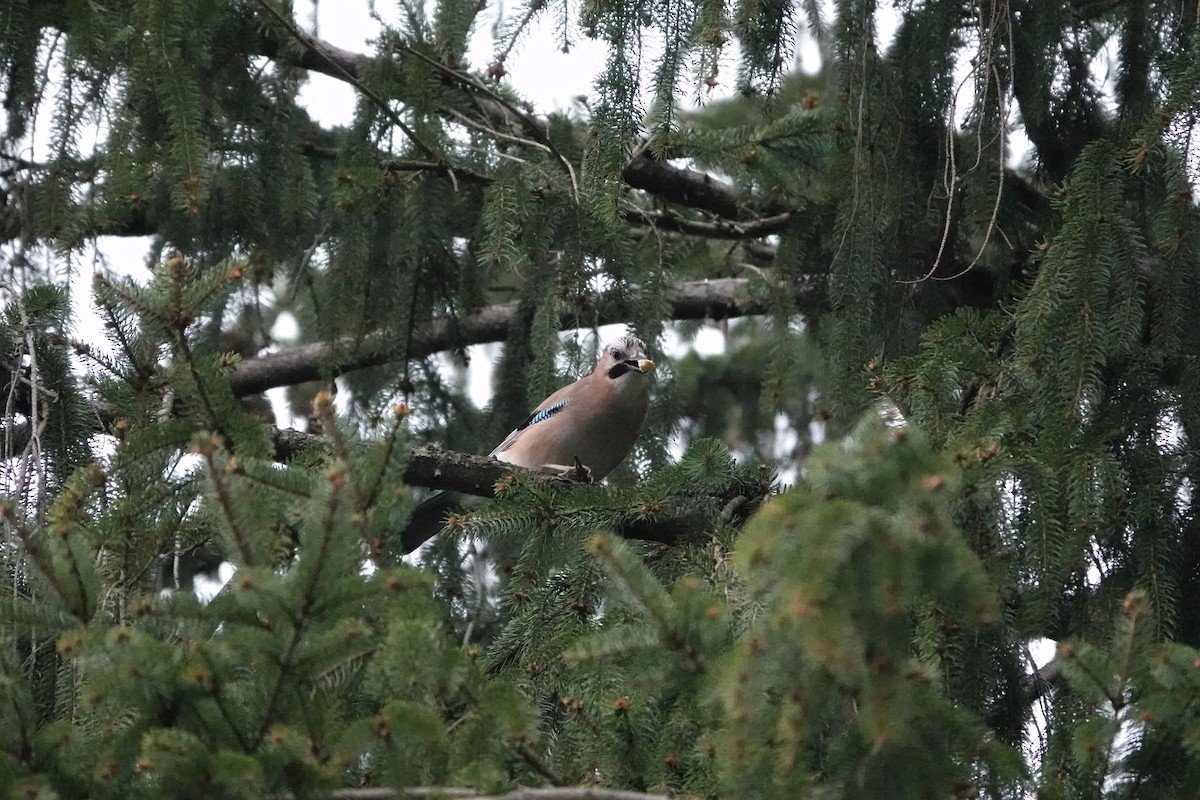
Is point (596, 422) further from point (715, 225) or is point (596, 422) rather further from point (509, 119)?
point (509, 119)

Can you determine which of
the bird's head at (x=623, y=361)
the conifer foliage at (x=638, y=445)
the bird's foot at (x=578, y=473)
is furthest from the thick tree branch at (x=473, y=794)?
the bird's head at (x=623, y=361)

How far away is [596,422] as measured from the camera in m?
5.49

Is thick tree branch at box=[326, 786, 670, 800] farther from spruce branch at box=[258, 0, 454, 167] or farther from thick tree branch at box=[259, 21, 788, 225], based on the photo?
spruce branch at box=[258, 0, 454, 167]

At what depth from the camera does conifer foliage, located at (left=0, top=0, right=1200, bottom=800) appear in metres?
2.15

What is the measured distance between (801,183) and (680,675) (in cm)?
327

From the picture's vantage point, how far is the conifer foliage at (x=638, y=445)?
2.15 metres

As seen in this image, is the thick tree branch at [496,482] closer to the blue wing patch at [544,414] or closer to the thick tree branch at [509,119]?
the thick tree branch at [509,119]

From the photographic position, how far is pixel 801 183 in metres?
5.23

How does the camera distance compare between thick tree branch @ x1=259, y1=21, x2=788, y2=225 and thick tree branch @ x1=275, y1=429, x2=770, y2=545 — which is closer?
thick tree branch @ x1=275, y1=429, x2=770, y2=545

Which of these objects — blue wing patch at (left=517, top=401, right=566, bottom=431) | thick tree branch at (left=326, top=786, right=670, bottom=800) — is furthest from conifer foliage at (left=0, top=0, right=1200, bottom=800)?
blue wing patch at (left=517, top=401, right=566, bottom=431)

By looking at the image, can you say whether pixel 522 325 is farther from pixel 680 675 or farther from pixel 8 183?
pixel 680 675

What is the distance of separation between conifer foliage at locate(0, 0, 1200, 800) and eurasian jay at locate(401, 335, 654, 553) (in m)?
0.13

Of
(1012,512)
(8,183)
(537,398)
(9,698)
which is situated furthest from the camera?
(537,398)

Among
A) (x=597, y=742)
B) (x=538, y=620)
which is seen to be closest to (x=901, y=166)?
(x=538, y=620)
